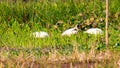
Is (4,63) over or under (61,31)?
under

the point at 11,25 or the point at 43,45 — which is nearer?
the point at 43,45

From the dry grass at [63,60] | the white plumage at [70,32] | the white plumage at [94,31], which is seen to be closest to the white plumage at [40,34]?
the white plumage at [70,32]

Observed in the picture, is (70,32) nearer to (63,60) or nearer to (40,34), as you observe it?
(40,34)

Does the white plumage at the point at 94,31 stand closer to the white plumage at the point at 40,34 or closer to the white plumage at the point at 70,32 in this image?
the white plumage at the point at 70,32

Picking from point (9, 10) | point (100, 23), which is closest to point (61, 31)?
point (100, 23)

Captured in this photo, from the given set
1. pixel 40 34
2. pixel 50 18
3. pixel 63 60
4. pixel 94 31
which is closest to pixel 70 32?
pixel 94 31

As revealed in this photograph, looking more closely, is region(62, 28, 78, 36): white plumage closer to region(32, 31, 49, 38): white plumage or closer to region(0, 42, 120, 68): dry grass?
region(32, 31, 49, 38): white plumage

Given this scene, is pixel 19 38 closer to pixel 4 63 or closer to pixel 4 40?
pixel 4 40

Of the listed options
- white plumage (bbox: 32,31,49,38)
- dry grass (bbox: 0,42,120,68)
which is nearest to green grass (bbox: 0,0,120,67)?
white plumage (bbox: 32,31,49,38)

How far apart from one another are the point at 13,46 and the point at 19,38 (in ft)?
1.79

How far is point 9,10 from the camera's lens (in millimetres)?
8766

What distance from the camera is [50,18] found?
8492mm

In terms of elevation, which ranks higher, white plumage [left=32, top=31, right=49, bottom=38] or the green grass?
the green grass

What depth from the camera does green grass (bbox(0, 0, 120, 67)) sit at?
7.34m
